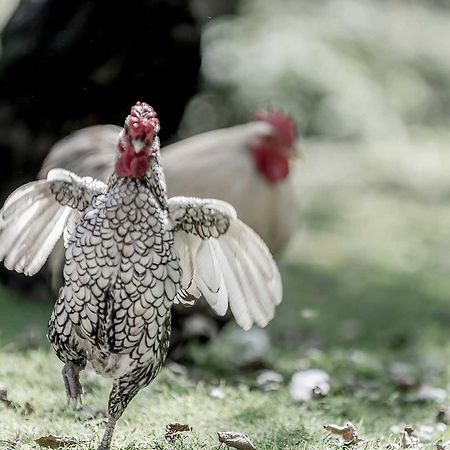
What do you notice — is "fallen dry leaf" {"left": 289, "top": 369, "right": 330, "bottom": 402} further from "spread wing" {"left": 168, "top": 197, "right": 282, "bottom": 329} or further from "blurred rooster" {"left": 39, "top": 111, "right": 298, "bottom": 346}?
"spread wing" {"left": 168, "top": 197, "right": 282, "bottom": 329}

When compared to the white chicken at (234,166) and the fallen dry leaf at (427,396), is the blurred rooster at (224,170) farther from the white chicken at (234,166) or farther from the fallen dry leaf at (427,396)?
the fallen dry leaf at (427,396)

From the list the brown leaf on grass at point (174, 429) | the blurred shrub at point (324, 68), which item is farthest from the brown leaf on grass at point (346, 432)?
the blurred shrub at point (324, 68)

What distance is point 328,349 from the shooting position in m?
6.37

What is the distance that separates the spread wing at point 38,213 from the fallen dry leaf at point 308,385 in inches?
72.6

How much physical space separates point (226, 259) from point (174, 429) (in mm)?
909

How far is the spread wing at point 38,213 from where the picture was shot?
356 cm

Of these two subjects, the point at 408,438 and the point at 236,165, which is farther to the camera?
the point at 236,165

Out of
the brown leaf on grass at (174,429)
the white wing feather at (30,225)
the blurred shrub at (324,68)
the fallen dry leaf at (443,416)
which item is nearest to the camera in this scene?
the white wing feather at (30,225)

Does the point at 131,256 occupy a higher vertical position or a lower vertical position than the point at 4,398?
higher

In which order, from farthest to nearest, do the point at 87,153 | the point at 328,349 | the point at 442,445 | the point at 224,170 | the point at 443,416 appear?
the point at 328,349 → the point at 87,153 → the point at 224,170 → the point at 443,416 → the point at 442,445

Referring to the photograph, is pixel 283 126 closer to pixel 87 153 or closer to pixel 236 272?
pixel 87 153

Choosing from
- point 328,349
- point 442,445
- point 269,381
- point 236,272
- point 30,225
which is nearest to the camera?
point 236,272

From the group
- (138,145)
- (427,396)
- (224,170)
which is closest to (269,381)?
(427,396)

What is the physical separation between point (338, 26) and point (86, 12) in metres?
6.64
